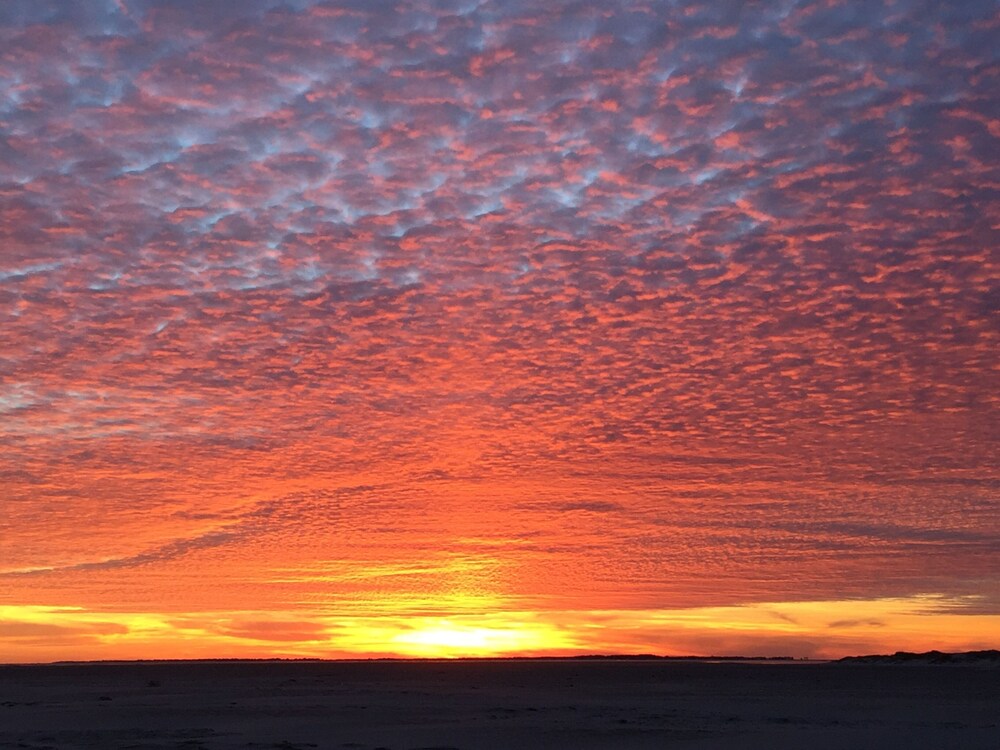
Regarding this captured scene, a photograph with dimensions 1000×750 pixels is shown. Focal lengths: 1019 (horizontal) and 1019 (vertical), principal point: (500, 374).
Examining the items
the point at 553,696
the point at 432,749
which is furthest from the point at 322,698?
the point at 432,749

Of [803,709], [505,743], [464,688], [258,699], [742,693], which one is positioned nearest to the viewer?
[505,743]

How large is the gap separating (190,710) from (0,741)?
13233 mm

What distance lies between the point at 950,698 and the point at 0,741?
41.9 metres

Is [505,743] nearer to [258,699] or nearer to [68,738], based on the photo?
[68,738]

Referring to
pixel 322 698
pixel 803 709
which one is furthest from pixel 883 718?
pixel 322 698

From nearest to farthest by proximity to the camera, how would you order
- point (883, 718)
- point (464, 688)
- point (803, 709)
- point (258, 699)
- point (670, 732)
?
point (670, 732) → point (883, 718) → point (803, 709) → point (258, 699) → point (464, 688)

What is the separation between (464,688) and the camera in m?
58.9

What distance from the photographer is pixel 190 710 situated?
137 ft

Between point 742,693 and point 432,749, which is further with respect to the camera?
point 742,693

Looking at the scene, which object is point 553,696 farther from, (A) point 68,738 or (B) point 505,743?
(A) point 68,738

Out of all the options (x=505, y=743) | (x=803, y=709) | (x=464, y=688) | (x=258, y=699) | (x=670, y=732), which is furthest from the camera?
(x=464, y=688)

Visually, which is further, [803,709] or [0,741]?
[803,709]

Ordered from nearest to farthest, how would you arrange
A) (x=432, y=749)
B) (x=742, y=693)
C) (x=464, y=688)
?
(x=432, y=749), (x=742, y=693), (x=464, y=688)

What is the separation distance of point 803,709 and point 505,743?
58.6 ft
